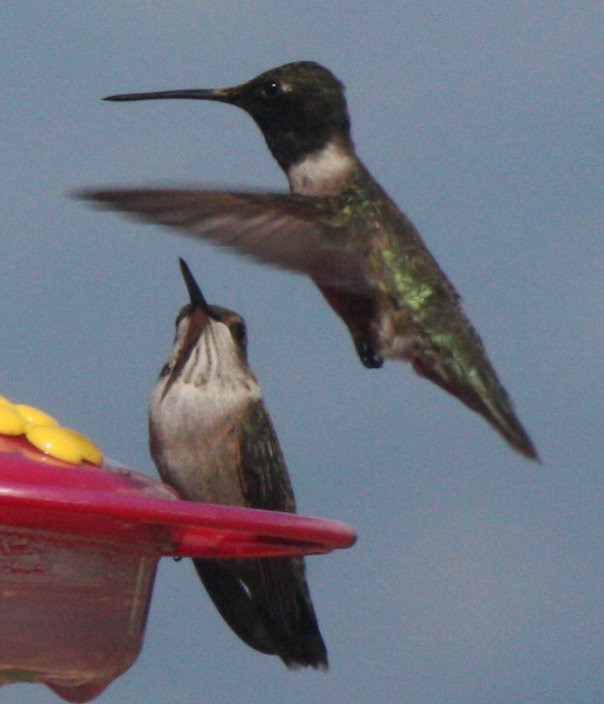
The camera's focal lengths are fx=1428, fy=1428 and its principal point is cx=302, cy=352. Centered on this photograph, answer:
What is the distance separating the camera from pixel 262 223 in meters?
4.39

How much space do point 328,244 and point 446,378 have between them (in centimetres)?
90

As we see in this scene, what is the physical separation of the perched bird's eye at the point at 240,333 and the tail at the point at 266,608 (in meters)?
0.84

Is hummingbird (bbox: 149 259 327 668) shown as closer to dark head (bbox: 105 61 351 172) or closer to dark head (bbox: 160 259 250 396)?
dark head (bbox: 160 259 250 396)

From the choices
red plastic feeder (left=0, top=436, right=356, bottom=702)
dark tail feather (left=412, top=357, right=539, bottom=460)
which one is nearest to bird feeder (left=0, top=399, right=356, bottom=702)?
red plastic feeder (left=0, top=436, right=356, bottom=702)

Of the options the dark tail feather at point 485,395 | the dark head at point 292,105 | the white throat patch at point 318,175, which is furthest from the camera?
the white throat patch at point 318,175

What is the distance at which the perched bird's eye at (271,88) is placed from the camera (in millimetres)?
5355

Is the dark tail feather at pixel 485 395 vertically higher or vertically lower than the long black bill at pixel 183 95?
lower

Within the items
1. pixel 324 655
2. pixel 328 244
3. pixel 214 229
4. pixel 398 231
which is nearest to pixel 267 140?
pixel 398 231

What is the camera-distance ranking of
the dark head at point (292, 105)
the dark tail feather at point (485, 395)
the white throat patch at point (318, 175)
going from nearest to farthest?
the dark tail feather at point (485, 395) → the dark head at point (292, 105) → the white throat patch at point (318, 175)

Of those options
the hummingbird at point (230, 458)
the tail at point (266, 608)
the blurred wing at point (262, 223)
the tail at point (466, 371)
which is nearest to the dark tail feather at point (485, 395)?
the tail at point (466, 371)

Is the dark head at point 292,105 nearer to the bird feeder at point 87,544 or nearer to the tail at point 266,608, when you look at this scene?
the tail at point 266,608

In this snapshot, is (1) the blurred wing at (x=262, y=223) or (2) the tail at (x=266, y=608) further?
(2) the tail at (x=266, y=608)

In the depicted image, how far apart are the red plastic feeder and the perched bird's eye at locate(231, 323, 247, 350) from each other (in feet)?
5.33

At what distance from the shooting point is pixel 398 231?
5.55 meters
